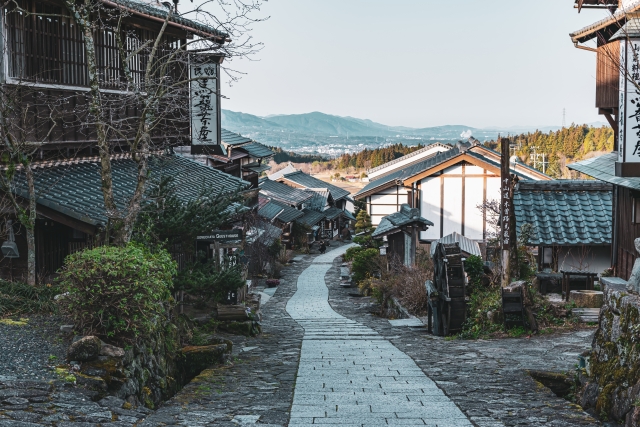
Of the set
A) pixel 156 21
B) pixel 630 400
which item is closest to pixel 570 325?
pixel 630 400

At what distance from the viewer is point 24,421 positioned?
6.50 metres

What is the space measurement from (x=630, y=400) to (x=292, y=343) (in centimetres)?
954

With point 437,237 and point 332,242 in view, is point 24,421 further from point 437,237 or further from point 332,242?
point 332,242

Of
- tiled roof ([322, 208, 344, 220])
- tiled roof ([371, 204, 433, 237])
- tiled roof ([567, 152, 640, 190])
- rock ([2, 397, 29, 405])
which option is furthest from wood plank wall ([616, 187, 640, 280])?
tiled roof ([322, 208, 344, 220])

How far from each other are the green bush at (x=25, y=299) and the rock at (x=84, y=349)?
2.89m

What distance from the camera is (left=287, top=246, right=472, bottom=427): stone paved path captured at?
7945 millimetres

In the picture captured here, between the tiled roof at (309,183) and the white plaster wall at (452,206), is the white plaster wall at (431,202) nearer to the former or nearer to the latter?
the white plaster wall at (452,206)

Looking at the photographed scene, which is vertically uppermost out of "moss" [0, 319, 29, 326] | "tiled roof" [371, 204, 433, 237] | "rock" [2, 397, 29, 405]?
"tiled roof" [371, 204, 433, 237]

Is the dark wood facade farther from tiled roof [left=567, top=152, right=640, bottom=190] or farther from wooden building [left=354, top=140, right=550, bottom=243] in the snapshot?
wooden building [left=354, top=140, right=550, bottom=243]

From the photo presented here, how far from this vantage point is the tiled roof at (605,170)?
1580 cm

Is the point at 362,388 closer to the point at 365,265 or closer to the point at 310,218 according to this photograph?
the point at 365,265

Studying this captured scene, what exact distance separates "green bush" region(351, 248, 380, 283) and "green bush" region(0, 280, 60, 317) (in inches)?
976

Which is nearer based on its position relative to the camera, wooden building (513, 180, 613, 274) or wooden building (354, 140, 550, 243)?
wooden building (513, 180, 613, 274)

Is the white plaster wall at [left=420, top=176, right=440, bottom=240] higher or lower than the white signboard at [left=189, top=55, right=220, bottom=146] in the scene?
lower
